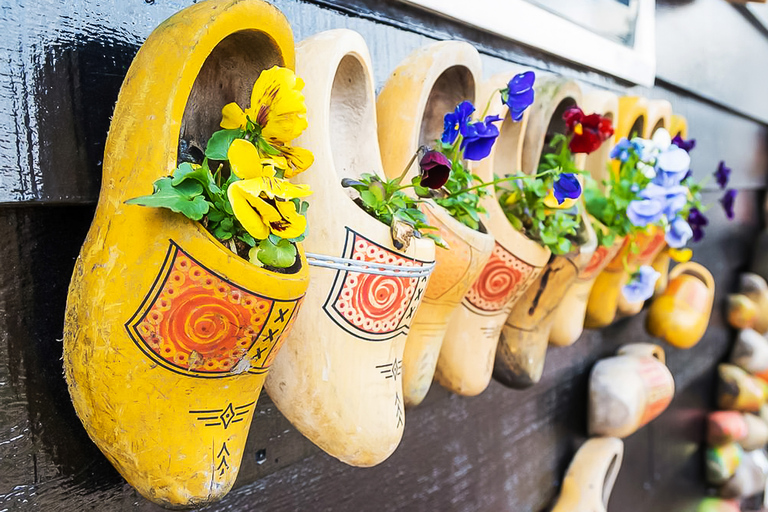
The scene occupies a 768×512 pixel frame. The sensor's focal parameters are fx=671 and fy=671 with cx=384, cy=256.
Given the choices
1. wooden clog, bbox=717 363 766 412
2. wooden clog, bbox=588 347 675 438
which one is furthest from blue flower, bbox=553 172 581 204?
wooden clog, bbox=717 363 766 412

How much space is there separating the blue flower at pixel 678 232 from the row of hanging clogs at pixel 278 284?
0.29 meters

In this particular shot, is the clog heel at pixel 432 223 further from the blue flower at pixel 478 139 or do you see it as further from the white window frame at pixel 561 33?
the white window frame at pixel 561 33

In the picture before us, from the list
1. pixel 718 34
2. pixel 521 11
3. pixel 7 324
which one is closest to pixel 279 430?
pixel 7 324

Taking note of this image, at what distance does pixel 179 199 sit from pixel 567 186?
402 millimetres

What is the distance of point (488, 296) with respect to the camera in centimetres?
67

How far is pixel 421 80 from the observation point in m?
0.58

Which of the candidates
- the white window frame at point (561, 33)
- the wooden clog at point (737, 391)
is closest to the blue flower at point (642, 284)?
the white window frame at point (561, 33)

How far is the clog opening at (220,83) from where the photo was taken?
44cm

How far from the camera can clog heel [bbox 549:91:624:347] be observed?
2.77ft

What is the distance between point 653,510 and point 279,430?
4.87ft

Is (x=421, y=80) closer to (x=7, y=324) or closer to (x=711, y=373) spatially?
(x=7, y=324)

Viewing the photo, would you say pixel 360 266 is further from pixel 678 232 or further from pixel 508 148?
pixel 678 232

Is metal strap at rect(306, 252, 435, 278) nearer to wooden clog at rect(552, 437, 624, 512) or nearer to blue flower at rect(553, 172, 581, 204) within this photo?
blue flower at rect(553, 172, 581, 204)

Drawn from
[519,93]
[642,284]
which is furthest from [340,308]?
[642,284]
